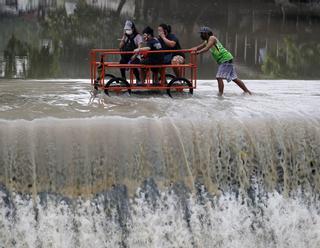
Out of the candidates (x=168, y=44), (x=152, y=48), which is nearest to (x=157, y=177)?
(x=152, y=48)

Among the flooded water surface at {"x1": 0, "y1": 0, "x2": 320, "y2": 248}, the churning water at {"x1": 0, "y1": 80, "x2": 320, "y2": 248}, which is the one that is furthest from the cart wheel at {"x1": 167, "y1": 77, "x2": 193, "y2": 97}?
the churning water at {"x1": 0, "y1": 80, "x2": 320, "y2": 248}

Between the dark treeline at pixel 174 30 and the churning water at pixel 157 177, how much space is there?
823 centimetres

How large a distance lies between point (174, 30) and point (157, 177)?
53.1 feet

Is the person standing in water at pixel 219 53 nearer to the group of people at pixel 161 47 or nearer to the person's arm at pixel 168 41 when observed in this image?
the group of people at pixel 161 47

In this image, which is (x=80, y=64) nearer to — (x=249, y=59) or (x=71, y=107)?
(x=249, y=59)

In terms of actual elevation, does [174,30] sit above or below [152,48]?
above

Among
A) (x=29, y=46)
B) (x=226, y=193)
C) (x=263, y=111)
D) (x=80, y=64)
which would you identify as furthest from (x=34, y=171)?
(x=29, y=46)

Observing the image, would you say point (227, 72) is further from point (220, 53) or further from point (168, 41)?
point (168, 41)

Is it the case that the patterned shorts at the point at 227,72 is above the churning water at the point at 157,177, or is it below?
above

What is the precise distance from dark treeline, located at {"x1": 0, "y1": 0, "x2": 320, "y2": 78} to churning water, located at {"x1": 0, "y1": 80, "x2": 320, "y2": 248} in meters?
8.23

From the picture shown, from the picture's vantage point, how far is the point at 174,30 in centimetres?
2317

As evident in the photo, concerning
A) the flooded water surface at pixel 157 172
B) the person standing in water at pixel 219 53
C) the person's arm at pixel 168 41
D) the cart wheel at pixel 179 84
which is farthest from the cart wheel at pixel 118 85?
the person standing in water at pixel 219 53

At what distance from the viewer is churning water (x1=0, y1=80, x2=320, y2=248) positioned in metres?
7.05

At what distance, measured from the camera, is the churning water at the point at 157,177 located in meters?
7.05
